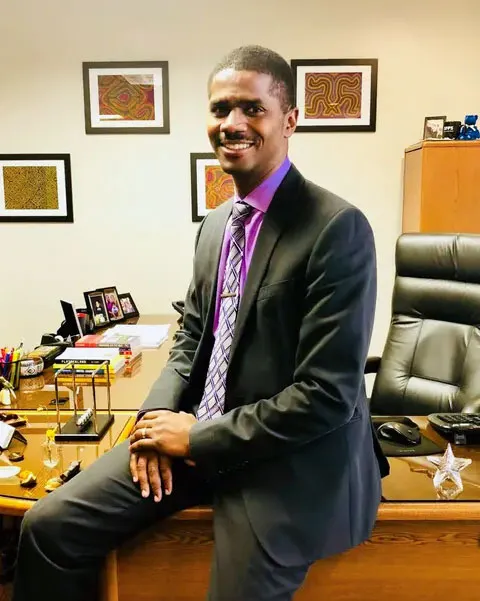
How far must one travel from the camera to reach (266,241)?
1.16m

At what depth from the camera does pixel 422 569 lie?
4.12ft

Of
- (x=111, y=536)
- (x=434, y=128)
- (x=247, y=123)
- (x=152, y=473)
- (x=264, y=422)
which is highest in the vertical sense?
(x=434, y=128)

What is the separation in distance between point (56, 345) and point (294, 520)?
1.49 meters

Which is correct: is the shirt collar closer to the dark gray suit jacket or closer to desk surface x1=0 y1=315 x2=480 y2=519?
the dark gray suit jacket

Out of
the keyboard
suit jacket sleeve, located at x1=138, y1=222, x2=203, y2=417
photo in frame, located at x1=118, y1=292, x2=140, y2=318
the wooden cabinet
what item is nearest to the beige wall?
photo in frame, located at x1=118, y1=292, x2=140, y2=318

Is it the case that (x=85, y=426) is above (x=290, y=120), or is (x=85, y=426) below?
below

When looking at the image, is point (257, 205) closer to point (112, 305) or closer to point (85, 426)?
point (85, 426)

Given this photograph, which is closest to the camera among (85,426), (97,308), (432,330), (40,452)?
(40,452)

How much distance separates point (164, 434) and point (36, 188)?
264 cm

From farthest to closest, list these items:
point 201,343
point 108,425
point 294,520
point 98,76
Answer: point 98,76 < point 108,425 < point 201,343 < point 294,520

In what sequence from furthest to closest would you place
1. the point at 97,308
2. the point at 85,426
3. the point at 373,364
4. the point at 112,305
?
the point at 112,305 → the point at 97,308 → the point at 373,364 → the point at 85,426

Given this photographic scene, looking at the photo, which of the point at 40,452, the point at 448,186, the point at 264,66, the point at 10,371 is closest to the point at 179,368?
the point at 40,452

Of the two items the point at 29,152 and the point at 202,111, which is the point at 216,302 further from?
the point at 29,152

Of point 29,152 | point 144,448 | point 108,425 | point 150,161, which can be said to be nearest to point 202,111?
point 150,161
